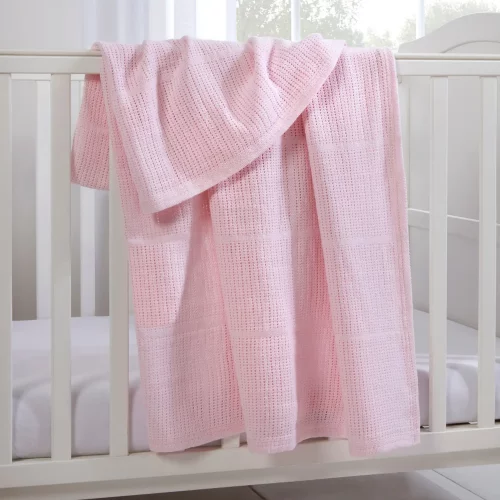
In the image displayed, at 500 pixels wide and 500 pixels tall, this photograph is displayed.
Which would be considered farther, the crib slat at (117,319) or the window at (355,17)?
the window at (355,17)

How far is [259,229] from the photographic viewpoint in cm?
108

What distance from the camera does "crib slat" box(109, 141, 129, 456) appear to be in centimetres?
110

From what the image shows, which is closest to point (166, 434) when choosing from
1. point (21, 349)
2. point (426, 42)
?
point (21, 349)

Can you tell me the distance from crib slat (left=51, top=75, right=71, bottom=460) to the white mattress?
4cm

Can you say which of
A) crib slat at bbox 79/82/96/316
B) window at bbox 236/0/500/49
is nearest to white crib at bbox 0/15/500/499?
crib slat at bbox 79/82/96/316

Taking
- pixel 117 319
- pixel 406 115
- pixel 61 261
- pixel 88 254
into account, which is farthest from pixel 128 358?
pixel 406 115

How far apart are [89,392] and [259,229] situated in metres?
0.34

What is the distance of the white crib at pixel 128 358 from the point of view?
3.53 ft

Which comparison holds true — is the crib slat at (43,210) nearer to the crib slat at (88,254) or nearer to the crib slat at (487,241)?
the crib slat at (88,254)

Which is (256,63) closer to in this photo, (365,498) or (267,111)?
(267,111)

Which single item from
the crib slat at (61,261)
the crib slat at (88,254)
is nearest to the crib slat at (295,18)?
the crib slat at (88,254)

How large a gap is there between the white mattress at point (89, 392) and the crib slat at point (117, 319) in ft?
0.08

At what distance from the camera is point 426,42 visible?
6.14 ft

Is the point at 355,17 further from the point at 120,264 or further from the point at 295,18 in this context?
the point at 120,264
